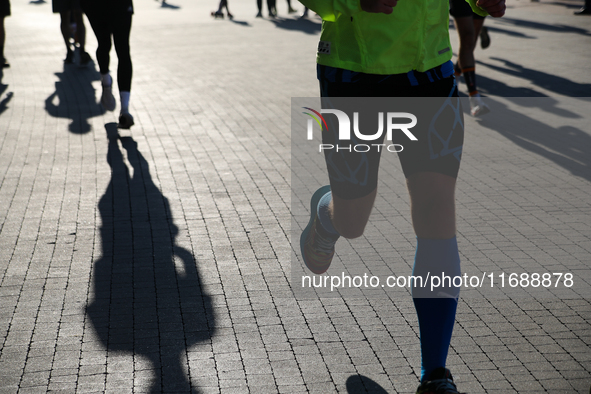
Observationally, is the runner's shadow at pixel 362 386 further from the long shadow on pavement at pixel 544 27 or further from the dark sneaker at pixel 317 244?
the long shadow on pavement at pixel 544 27

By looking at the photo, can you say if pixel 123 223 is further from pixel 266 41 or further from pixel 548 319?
pixel 266 41

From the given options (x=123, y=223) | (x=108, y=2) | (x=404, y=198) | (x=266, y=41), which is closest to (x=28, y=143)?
(x=108, y=2)

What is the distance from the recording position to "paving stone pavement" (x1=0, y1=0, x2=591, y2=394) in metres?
2.96

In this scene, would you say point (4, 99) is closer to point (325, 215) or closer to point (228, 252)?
point (228, 252)

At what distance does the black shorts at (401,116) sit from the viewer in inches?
101

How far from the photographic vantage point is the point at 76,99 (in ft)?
30.9

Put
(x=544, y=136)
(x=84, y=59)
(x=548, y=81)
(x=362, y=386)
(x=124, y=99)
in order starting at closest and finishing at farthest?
(x=362, y=386), (x=544, y=136), (x=124, y=99), (x=548, y=81), (x=84, y=59)

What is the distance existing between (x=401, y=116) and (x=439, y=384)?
1.03m

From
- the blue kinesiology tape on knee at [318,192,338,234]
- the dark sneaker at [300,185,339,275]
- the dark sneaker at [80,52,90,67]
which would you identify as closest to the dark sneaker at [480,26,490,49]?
the dark sneaker at [80,52,90,67]

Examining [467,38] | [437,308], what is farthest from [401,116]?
[467,38]

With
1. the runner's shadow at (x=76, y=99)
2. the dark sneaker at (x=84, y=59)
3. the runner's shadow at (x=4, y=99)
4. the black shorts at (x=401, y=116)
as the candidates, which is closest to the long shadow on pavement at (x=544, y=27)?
→ the dark sneaker at (x=84, y=59)

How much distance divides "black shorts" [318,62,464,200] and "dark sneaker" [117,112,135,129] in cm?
487

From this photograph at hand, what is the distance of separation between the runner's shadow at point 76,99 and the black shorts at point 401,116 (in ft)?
17.8

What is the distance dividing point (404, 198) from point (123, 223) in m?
2.15
